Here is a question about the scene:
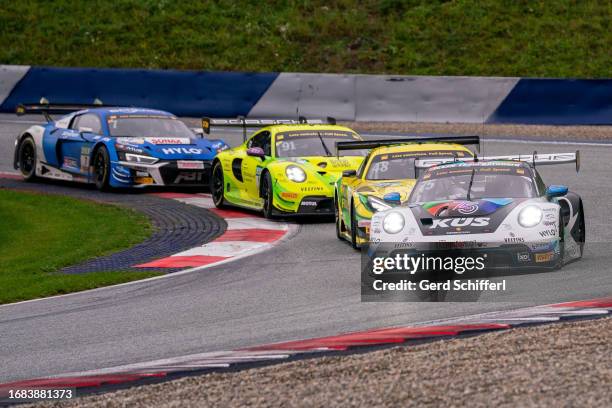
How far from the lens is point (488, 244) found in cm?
1030

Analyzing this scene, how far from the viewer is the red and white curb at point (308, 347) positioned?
24.8 ft

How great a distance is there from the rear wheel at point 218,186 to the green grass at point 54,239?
1249 mm

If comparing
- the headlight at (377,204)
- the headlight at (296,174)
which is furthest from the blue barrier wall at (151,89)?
the headlight at (377,204)

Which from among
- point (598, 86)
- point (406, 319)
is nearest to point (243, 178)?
point (406, 319)

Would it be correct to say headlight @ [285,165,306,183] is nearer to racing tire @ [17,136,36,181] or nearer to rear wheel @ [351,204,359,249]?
rear wheel @ [351,204,359,249]

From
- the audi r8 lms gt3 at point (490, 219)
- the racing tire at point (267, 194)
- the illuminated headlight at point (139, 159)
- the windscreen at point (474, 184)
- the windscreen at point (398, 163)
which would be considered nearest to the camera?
the audi r8 lms gt3 at point (490, 219)

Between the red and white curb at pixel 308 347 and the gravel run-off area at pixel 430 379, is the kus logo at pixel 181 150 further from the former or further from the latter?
the gravel run-off area at pixel 430 379

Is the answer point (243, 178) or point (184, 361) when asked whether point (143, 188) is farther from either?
point (184, 361)

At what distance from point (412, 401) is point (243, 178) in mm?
10977

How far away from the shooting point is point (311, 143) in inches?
657

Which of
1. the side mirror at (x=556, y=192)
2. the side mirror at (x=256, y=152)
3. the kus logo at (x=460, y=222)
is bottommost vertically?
the kus logo at (x=460, y=222)

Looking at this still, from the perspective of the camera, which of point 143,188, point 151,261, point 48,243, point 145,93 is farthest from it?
point 145,93

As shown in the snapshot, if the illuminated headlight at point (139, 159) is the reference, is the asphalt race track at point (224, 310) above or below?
below

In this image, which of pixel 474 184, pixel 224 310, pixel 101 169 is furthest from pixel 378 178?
pixel 101 169
